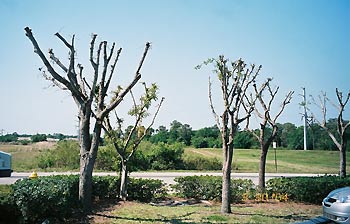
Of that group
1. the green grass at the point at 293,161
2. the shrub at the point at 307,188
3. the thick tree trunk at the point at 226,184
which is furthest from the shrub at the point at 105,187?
the green grass at the point at 293,161

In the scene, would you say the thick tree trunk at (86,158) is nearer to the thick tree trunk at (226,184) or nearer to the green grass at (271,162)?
the thick tree trunk at (226,184)

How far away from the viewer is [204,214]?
950cm

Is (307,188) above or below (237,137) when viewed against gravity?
below

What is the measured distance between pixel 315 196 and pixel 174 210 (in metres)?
4.98

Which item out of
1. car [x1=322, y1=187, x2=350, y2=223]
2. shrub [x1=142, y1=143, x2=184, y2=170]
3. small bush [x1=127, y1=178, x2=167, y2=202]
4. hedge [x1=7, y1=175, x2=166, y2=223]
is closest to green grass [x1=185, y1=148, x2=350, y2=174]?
shrub [x1=142, y1=143, x2=184, y2=170]

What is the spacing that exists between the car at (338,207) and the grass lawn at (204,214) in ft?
6.98

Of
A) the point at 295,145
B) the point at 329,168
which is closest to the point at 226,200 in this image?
the point at 329,168

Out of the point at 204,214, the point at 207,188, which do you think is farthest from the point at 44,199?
the point at 207,188

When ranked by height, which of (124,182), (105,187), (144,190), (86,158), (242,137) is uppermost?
(242,137)

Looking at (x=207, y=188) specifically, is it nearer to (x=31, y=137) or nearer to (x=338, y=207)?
(x=338, y=207)

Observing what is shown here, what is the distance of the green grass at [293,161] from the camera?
27812 mm

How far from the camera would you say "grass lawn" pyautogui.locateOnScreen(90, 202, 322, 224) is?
871 cm

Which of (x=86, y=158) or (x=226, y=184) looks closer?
(x=86, y=158)

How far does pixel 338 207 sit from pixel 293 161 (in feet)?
87.8
